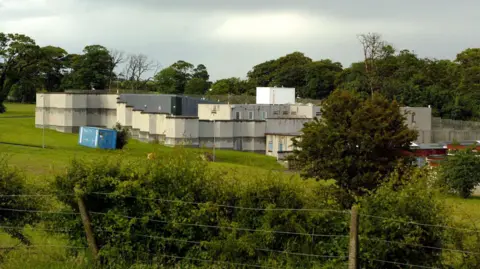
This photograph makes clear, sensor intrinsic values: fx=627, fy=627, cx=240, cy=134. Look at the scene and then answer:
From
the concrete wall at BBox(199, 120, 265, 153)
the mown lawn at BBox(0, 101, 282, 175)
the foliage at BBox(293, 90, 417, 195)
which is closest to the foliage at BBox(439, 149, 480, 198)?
the foliage at BBox(293, 90, 417, 195)

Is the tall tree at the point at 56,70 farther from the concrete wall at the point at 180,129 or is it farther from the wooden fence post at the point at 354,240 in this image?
the wooden fence post at the point at 354,240

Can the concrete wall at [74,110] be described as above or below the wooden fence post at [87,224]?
above

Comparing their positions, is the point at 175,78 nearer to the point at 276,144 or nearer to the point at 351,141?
the point at 276,144

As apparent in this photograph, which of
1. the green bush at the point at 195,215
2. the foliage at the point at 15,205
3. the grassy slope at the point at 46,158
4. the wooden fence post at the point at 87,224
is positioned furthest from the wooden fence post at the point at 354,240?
the foliage at the point at 15,205

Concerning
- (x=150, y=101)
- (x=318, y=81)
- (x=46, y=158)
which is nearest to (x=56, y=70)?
(x=150, y=101)

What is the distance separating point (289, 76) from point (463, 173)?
7682 cm

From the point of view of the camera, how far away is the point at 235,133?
71938 millimetres

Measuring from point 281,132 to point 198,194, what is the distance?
6411cm

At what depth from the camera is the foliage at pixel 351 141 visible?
37406 millimetres

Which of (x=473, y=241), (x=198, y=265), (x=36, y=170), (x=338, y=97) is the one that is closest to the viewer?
(x=473, y=241)

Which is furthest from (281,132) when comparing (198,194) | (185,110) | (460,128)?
(198,194)

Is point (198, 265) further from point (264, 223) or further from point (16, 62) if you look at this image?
point (16, 62)

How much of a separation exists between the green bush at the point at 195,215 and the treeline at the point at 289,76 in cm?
7445

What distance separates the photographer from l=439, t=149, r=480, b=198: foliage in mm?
45938
